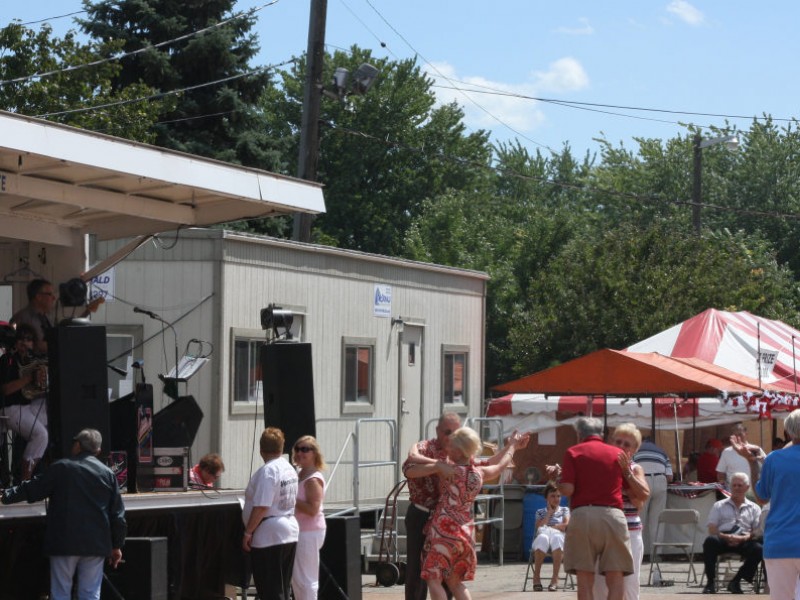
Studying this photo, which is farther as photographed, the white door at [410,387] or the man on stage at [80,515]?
the white door at [410,387]

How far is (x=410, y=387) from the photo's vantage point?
1998 centimetres

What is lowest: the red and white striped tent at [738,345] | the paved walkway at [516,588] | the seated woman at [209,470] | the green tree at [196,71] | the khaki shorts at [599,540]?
the paved walkway at [516,588]

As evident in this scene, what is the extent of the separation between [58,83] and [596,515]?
21.1 m

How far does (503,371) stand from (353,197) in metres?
9.84

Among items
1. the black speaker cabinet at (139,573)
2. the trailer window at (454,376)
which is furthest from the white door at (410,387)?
the black speaker cabinet at (139,573)

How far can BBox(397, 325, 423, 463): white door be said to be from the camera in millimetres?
19703

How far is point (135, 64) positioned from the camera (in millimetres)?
35531

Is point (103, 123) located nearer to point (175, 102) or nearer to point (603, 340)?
point (175, 102)

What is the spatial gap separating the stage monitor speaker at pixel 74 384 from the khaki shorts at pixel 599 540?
11.5 feet

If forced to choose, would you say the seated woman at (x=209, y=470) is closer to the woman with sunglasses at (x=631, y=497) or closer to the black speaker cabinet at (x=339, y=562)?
the black speaker cabinet at (x=339, y=562)

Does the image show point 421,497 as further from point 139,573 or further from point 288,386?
point 288,386

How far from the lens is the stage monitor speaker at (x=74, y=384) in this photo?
35.1 ft

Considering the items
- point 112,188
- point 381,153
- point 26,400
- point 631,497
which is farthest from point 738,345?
point 381,153

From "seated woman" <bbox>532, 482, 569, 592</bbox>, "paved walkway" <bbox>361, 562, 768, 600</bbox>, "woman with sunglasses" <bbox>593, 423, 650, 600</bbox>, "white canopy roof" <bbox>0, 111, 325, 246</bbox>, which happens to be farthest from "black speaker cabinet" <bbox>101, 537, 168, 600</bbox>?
"seated woman" <bbox>532, 482, 569, 592</bbox>
